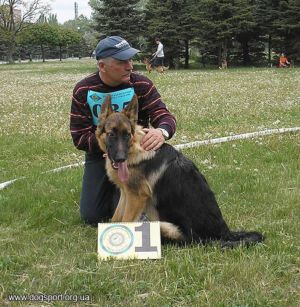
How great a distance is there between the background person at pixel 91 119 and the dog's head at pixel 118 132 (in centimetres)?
29

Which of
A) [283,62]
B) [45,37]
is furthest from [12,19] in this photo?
[283,62]

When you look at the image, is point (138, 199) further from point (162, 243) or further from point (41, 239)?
point (41, 239)

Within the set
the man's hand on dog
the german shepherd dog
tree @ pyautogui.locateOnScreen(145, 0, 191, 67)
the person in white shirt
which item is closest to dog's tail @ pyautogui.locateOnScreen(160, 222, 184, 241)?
the german shepherd dog

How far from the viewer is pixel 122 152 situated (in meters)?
4.68

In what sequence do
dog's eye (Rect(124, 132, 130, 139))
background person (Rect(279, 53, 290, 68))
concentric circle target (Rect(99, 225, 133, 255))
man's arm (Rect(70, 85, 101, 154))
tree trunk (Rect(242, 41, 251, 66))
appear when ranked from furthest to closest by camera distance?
tree trunk (Rect(242, 41, 251, 66)), background person (Rect(279, 53, 290, 68)), man's arm (Rect(70, 85, 101, 154)), concentric circle target (Rect(99, 225, 133, 255)), dog's eye (Rect(124, 132, 130, 139))

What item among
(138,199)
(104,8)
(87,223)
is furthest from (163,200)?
(104,8)

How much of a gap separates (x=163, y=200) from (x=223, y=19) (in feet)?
125

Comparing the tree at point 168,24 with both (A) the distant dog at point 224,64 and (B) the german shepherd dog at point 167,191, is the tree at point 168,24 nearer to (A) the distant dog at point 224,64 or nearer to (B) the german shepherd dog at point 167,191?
(A) the distant dog at point 224,64

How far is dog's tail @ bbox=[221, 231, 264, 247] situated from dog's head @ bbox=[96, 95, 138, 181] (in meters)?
1.23

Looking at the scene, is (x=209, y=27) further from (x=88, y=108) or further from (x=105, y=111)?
(x=105, y=111)

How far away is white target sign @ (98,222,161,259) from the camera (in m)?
4.80

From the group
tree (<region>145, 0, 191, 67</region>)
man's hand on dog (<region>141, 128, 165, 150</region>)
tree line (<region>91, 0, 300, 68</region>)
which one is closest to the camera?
man's hand on dog (<region>141, 128, 165, 150</region>)

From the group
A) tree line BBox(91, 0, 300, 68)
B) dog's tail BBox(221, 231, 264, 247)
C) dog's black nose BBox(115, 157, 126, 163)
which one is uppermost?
tree line BBox(91, 0, 300, 68)

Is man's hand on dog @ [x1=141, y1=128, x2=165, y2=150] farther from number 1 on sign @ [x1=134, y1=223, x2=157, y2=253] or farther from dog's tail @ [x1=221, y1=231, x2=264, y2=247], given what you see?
dog's tail @ [x1=221, y1=231, x2=264, y2=247]
